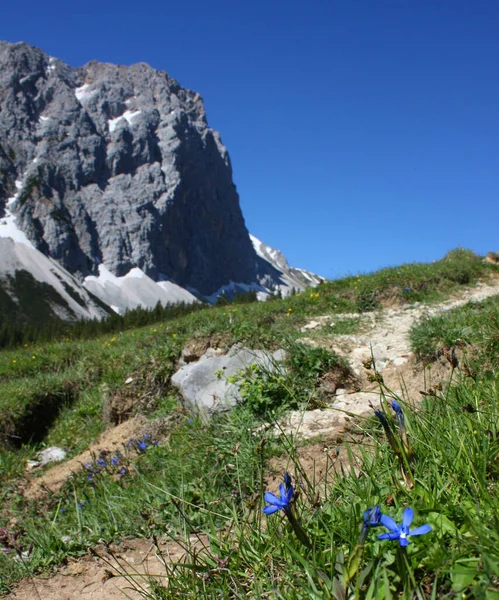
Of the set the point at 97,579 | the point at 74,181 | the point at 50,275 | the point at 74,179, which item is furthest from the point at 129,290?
the point at 97,579

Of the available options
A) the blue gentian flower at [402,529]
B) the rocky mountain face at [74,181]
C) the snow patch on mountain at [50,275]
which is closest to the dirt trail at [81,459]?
the blue gentian flower at [402,529]

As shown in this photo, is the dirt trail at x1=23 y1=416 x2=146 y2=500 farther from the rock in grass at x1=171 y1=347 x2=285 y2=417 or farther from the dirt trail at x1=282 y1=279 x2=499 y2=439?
the dirt trail at x1=282 y1=279 x2=499 y2=439

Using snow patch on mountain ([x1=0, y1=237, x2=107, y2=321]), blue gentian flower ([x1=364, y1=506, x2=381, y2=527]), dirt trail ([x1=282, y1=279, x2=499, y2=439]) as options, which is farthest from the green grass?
snow patch on mountain ([x1=0, y1=237, x2=107, y2=321])

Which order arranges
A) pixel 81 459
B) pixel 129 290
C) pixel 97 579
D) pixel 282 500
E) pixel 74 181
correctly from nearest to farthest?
1. pixel 282 500
2. pixel 97 579
3. pixel 81 459
4. pixel 74 181
5. pixel 129 290

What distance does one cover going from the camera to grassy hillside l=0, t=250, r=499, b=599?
1620 millimetres

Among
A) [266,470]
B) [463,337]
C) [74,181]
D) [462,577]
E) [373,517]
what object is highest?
[74,181]

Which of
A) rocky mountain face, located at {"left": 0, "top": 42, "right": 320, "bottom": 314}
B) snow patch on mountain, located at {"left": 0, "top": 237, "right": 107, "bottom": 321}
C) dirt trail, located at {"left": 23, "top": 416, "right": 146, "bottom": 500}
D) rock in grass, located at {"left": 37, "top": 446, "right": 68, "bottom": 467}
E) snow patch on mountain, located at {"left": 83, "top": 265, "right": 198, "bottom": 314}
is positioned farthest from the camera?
snow patch on mountain, located at {"left": 83, "top": 265, "right": 198, "bottom": 314}

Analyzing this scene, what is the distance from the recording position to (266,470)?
3873mm

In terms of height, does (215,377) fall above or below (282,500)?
below

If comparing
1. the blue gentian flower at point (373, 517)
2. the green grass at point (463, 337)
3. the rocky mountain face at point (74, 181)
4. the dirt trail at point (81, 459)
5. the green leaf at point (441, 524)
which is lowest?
the dirt trail at point (81, 459)

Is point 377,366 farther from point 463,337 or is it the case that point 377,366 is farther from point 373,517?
point 373,517

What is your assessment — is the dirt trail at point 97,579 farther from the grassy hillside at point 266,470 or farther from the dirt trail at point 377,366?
the dirt trail at point 377,366

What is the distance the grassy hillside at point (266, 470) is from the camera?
63.8 inches

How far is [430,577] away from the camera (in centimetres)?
157
